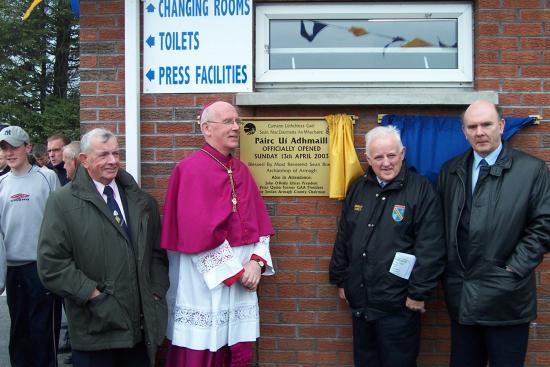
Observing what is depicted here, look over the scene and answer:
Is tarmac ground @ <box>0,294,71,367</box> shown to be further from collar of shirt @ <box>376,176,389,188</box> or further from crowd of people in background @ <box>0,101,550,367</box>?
collar of shirt @ <box>376,176,389,188</box>

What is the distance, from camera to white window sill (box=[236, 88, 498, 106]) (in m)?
3.83

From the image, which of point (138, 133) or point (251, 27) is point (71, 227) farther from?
point (251, 27)

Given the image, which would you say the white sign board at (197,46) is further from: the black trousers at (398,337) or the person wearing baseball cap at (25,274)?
the black trousers at (398,337)

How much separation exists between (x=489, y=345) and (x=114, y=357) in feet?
7.15

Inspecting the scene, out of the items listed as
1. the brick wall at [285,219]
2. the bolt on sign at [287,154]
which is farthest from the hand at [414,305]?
the bolt on sign at [287,154]

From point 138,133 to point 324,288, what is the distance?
171cm

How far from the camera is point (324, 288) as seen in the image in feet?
13.2

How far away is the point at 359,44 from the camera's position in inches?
159

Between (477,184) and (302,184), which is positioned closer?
(477,184)

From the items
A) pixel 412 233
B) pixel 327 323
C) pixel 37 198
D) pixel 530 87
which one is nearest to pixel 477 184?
pixel 412 233

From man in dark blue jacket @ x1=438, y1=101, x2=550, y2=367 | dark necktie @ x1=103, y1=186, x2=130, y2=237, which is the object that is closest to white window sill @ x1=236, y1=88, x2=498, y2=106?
man in dark blue jacket @ x1=438, y1=101, x2=550, y2=367

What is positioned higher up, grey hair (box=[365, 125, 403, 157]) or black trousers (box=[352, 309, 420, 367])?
grey hair (box=[365, 125, 403, 157])

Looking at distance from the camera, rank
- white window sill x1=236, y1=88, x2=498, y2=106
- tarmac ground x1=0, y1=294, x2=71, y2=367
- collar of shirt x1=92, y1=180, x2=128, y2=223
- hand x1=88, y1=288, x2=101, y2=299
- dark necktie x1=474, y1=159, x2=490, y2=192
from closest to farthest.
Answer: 1. hand x1=88, y1=288, x2=101, y2=299
2. dark necktie x1=474, y1=159, x2=490, y2=192
3. collar of shirt x1=92, y1=180, x2=128, y2=223
4. white window sill x1=236, y1=88, x2=498, y2=106
5. tarmac ground x1=0, y1=294, x2=71, y2=367

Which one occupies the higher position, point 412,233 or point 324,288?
point 412,233
